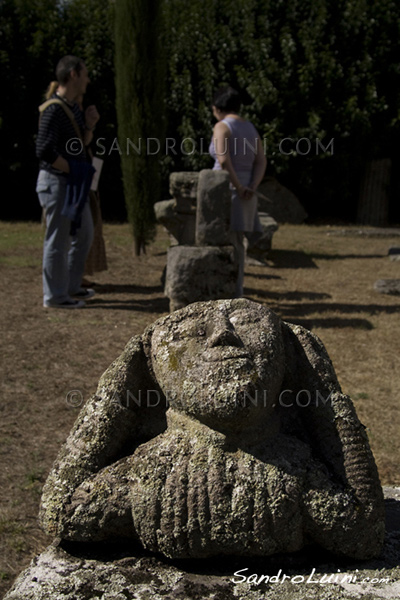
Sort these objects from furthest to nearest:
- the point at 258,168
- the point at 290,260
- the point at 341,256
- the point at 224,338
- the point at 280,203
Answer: the point at 280,203
the point at 341,256
the point at 290,260
the point at 258,168
the point at 224,338

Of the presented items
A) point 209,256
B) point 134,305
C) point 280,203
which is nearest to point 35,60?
point 280,203

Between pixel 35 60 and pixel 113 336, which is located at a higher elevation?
pixel 35 60

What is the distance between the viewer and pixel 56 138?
5875mm

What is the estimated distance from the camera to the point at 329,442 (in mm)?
2199

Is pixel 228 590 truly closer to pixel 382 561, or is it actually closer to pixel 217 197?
pixel 382 561

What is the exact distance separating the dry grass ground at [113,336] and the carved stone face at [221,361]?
1.20m

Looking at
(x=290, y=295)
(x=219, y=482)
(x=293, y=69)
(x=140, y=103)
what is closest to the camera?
(x=219, y=482)

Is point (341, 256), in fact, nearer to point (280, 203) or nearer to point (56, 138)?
point (280, 203)

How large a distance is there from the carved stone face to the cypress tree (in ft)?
24.7

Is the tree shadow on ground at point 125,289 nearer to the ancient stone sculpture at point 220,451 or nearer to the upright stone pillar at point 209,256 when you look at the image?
the upright stone pillar at point 209,256

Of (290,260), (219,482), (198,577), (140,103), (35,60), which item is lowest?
(198,577)

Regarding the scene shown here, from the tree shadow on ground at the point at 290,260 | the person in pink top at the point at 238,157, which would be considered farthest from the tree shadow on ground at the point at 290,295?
the tree shadow on ground at the point at 290,260

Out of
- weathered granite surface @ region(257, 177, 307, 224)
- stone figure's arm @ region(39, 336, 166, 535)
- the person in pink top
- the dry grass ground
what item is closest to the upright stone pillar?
the person in pink top

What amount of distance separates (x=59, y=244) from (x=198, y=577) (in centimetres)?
450
